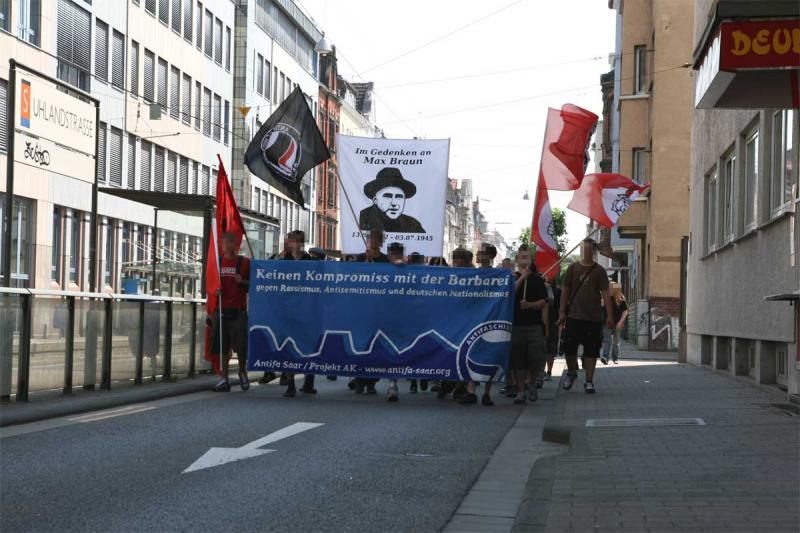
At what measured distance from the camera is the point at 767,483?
7.48 metres

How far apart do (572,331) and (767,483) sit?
881 centimetres

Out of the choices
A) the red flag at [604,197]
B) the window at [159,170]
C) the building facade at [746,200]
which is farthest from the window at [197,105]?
the red flag at [604,197]

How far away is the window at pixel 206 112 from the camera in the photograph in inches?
A: 2285

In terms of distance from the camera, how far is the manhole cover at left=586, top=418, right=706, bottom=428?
37.7ft

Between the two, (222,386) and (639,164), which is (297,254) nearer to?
(222,386)

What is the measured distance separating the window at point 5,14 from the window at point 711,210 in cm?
2126

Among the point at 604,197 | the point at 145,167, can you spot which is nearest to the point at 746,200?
the point at 604,197

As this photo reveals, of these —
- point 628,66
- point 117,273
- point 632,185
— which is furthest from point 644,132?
point 632,185

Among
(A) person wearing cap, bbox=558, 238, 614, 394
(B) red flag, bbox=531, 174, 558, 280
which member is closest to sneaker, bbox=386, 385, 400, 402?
(A) person wearing cap, bbox=558, 238, 614, 394

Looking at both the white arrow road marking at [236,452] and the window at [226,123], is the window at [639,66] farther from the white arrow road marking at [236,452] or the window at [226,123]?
the white arrow road marking at [236,452]

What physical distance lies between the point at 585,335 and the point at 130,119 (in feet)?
115

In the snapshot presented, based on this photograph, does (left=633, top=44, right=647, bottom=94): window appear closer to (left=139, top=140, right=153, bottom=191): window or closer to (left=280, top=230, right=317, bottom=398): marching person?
(left=139, top=140, right=153, bottom=191): window

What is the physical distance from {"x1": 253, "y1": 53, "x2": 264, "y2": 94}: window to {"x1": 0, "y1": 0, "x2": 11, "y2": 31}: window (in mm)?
29669

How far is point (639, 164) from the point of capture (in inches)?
1816
